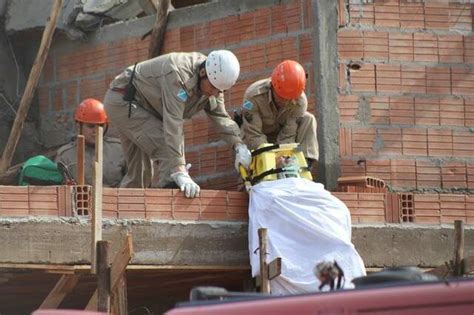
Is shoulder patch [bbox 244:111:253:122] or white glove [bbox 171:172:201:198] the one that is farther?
shoulder patch [bbox 244:111:253:122]

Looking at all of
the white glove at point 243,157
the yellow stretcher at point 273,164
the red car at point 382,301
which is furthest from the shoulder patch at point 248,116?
the red car at point 382,301

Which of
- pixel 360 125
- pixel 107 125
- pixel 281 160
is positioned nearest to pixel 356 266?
pixel 281 160

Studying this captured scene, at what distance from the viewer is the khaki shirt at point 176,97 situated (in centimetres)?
1321

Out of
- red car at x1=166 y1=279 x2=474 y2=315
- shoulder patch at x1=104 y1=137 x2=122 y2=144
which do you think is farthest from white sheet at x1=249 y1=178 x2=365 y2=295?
red car at x1=166 y1=279 x2=474 y2=315

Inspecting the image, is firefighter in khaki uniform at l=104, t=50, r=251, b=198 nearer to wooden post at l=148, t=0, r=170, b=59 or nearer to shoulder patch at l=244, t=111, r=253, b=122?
shoulder patch at l=244, t=111, r=253, b=122

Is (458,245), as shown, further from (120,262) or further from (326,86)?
(120,262)

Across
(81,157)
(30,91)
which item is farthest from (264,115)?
(30,91)

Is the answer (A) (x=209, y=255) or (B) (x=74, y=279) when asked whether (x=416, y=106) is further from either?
(B) (x=74, y=279)

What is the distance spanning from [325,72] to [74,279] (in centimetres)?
321

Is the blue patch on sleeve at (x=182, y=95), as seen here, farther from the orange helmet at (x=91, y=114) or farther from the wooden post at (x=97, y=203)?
the orange helmet at (x=91, y=114)

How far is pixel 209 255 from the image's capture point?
520 inches

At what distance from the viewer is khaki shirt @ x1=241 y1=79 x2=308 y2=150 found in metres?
13.7

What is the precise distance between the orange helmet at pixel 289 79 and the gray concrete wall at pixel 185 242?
1.21 metres

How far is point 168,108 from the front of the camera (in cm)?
1331
